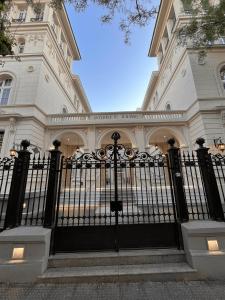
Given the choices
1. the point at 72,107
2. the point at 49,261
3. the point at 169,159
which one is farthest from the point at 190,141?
the point at 72,107

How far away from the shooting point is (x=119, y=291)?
130 inches

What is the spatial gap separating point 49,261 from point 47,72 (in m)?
18.9

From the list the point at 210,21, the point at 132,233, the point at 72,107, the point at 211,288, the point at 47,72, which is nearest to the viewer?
the point at 211,288

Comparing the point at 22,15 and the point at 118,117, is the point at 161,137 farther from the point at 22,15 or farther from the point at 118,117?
the point at 22,15

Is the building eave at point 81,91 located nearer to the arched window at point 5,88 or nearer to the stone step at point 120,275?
the arched window at point 5,88

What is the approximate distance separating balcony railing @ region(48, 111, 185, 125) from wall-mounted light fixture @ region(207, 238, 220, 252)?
13.4m

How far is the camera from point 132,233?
182 inches

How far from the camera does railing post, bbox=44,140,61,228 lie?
173 inches

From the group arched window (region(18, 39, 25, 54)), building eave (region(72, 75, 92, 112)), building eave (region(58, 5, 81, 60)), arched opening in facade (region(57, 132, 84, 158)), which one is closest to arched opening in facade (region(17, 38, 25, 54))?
arched window (region(18, 39, 25, 54))

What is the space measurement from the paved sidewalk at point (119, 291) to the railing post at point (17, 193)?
1.42 meters

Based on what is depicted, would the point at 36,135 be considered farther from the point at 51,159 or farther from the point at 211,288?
the point at 211,288

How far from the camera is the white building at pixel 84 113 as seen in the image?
14828 mm

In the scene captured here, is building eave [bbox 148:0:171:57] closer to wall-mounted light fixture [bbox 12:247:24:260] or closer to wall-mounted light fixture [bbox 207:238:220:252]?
wall-mounted light fixture [bbox 207:238:220:252]

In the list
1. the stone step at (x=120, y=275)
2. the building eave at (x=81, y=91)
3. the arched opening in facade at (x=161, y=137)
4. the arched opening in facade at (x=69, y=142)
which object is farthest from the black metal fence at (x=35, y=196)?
the building eave at (x=81, y=91)
